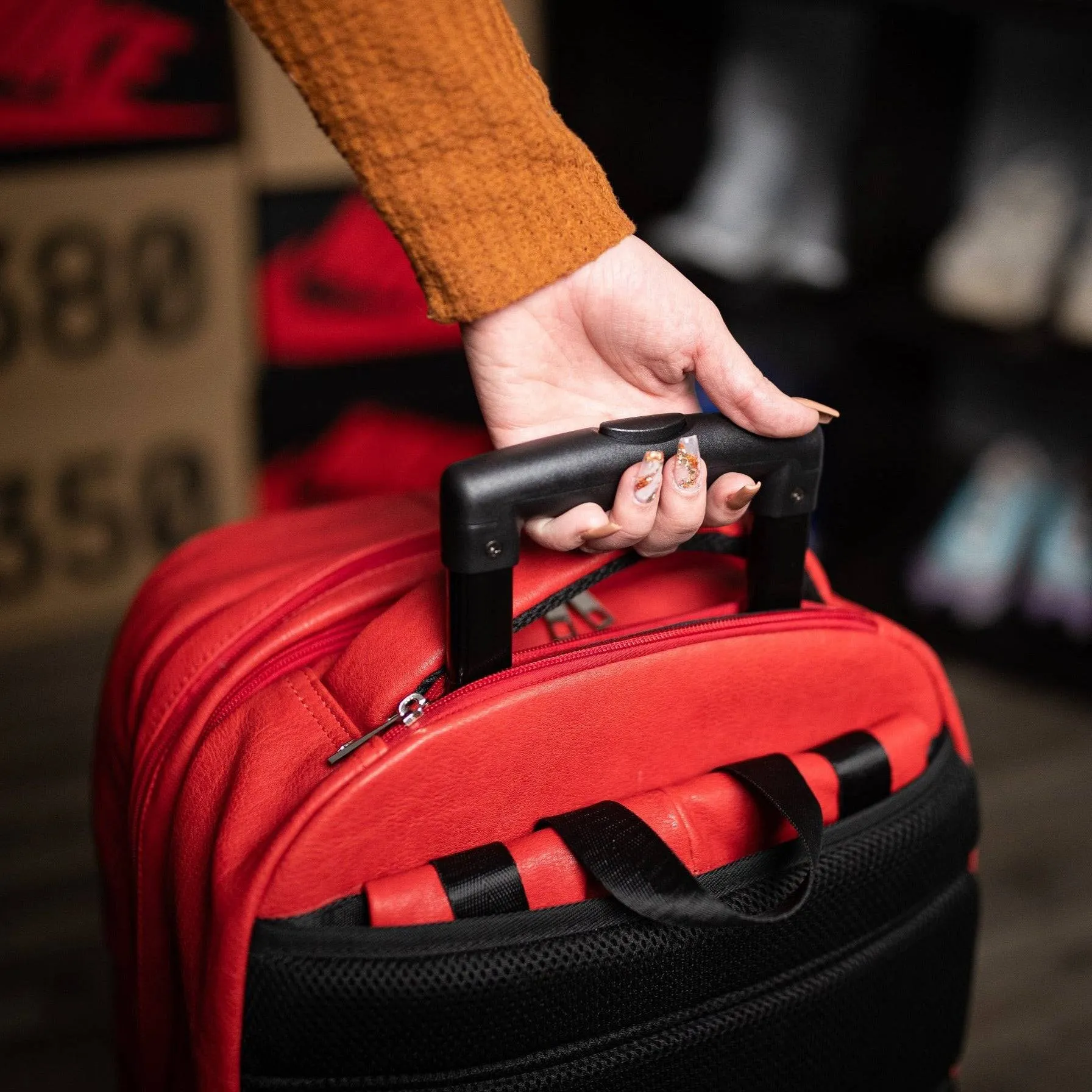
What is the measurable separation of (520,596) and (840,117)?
148 centimetres

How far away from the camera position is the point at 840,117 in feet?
5.94

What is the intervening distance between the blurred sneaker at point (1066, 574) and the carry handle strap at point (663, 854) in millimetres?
1161

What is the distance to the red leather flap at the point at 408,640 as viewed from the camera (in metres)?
0.56

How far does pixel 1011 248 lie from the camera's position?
154cm

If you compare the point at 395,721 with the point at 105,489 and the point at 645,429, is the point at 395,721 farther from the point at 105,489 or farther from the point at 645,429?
→ the point at 105,489

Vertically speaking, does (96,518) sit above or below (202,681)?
below

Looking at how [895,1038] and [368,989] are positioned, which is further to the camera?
[895,1038]

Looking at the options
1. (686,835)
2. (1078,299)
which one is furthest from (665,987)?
(1078,299)

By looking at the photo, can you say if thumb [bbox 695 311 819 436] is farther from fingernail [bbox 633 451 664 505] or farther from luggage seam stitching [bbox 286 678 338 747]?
luggage seam stitching [bbox 286 678 338 747]

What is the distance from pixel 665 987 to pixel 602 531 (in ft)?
0.72

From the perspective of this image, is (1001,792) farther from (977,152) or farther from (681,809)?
(681,809)

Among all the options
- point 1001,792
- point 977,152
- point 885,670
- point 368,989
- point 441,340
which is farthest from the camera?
point 441,340

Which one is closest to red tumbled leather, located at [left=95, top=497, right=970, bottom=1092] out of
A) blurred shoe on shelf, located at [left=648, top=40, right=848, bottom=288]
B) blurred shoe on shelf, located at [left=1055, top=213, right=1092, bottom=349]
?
blurred shoe on shelf, located at [left=1055, top=213, right=1092, bottom=349]

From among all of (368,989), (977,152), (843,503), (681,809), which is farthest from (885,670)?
(977,152)
